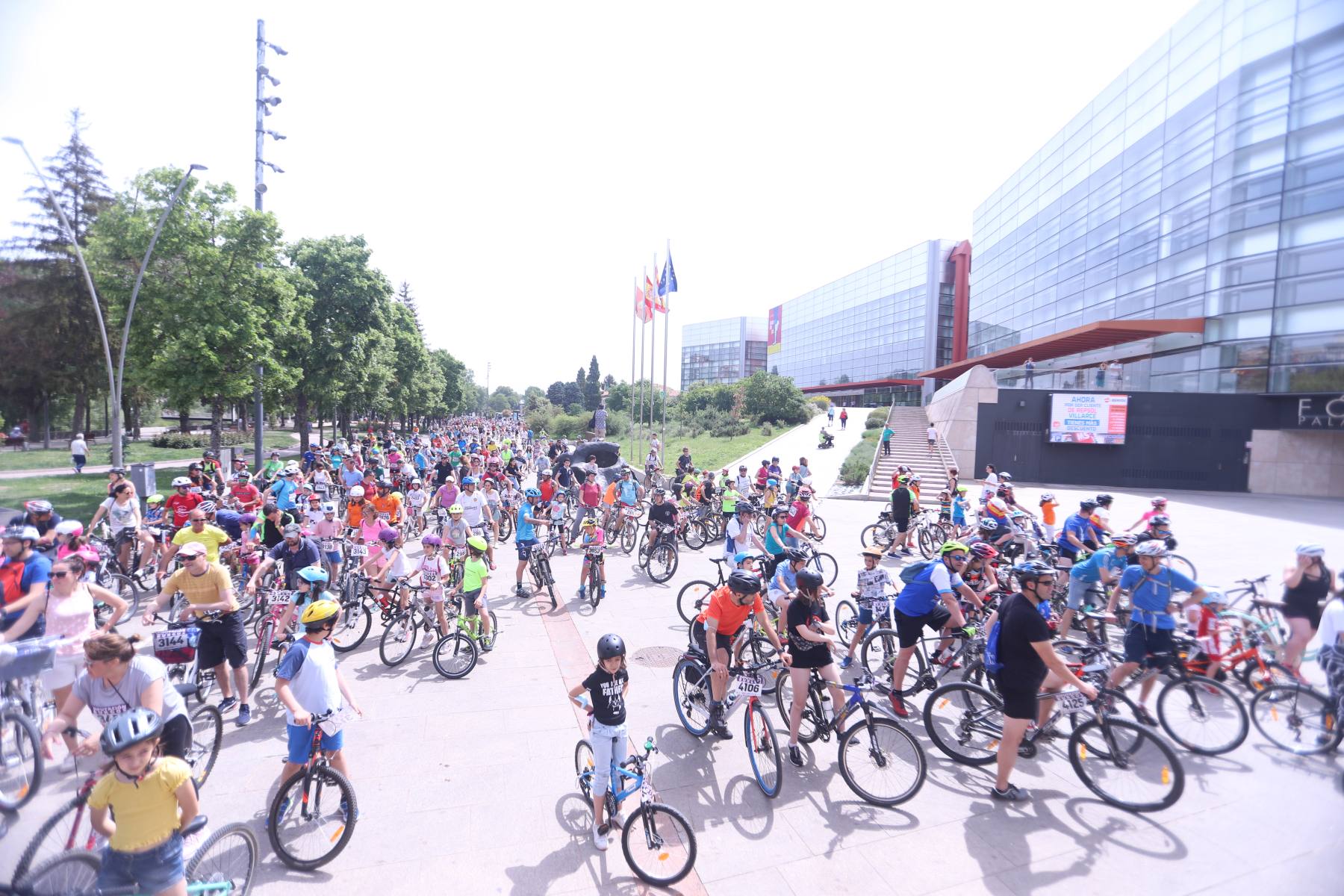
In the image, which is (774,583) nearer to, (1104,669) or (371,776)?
(1104,669)

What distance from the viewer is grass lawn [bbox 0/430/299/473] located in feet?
83.8

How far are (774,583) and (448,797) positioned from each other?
4235 mm

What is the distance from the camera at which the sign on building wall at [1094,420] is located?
1066 inches

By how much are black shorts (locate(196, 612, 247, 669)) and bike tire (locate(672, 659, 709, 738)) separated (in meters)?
4.34

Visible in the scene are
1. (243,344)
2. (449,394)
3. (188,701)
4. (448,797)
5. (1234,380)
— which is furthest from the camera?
(449,394)

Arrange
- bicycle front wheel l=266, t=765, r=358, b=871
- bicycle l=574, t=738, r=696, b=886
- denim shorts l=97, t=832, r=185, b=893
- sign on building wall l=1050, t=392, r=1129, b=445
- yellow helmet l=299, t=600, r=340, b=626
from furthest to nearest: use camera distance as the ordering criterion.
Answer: sign on building wall l=1050, t=392, r=1129, b=445, yellow helmet l=299, t=600, r=340, b=626, bicycle front wheel l=266, t=765, r=358, b=871, bicycle l=574, t=738, r=696, b=886, denim shorts l=97, t=832, r=185, b=893

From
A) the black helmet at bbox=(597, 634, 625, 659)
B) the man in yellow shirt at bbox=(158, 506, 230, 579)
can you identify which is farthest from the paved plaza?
the man in yellow shirt at bbox=(158, 506, 230, 579)

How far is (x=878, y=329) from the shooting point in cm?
7394

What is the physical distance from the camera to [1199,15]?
30.1 m

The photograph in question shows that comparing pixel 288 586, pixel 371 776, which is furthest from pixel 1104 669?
pixel 288 586

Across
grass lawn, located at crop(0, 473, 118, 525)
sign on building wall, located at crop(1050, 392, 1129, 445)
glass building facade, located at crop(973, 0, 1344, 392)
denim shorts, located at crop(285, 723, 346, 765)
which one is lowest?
grass lawn, located at crop(0, 473, 118, 525)

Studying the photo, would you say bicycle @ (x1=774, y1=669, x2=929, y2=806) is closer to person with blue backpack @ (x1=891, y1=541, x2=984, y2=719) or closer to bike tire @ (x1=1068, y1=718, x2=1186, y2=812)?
person with blue backpack @ (x1=891, y1=541, x2=984, y2=719)

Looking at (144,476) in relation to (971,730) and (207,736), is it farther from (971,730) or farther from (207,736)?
(971,730)

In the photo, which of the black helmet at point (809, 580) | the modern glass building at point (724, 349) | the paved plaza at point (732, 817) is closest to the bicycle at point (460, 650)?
the paved plaza at point (732, 817)
